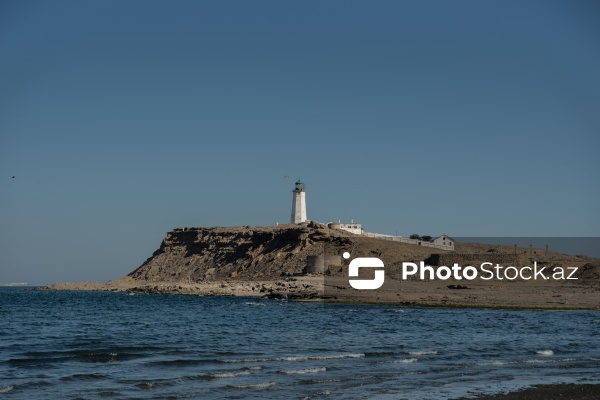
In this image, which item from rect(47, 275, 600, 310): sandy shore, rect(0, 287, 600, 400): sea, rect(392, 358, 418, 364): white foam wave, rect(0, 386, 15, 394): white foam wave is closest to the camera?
rect(0, 386, 15, 394): white foam wave

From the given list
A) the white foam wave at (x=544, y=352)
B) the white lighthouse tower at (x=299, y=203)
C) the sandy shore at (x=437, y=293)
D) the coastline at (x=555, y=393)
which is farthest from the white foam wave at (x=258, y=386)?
the white lighthouse tower at (x=299, y=203)

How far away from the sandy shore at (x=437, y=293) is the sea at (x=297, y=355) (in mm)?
6127

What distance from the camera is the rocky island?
164ft

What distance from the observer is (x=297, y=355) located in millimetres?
22797

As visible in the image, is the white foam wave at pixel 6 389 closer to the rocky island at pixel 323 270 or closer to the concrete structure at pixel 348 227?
the rocky island at pixel 323 270

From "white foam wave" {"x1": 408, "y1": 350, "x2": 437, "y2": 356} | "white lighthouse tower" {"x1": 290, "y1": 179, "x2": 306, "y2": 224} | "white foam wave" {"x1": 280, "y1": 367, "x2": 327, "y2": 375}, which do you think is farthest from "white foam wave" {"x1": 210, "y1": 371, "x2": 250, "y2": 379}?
"white lighthouse tower" {"x1": 290, "y1": 179, "x2": 306, "y2": 224}

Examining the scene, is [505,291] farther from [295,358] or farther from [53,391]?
[53,391]

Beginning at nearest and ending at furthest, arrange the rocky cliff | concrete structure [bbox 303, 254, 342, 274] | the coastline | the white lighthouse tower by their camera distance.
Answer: the coastline
concrete structure [bbox 303, 254, 342, 274]
the rocky cliff
the white lighthouse tower

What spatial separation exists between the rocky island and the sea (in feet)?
33.2

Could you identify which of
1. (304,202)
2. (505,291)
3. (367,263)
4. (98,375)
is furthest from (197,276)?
(98,375)

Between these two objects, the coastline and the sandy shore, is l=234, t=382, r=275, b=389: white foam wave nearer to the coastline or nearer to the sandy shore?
the coastline

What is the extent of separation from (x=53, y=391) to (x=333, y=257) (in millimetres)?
53956

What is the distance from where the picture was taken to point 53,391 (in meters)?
16.7

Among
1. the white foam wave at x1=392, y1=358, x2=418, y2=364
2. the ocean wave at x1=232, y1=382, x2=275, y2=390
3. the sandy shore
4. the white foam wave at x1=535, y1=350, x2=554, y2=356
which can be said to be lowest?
the ocean wave at x1=232, y1=382, x2=275, y2=390
